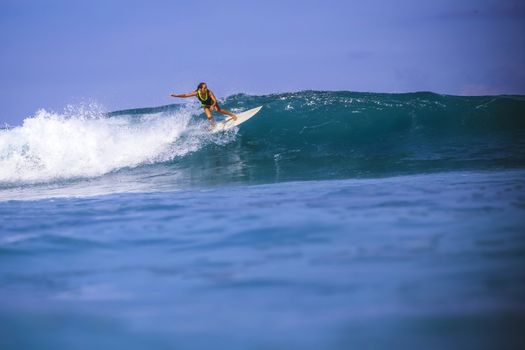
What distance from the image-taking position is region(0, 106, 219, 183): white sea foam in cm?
1199

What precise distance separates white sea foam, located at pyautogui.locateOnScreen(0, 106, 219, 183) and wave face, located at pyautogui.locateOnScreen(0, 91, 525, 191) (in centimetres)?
3

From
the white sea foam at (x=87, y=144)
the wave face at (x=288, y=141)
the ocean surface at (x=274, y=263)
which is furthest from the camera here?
the white sea foam at (x=87, y=144)

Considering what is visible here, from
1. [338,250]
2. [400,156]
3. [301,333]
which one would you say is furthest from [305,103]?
[301,333]

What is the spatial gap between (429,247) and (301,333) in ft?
4.44

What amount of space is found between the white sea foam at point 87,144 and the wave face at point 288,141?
3 cm

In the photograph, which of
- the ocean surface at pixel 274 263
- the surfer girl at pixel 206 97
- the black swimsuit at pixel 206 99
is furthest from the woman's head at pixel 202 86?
the ocean surface at pixel 274 263

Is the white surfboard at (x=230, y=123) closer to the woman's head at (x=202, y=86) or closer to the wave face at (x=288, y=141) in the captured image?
the wave face at (x=288, y=141)

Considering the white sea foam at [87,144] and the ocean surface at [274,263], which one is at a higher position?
the white sea foam at [87,144]

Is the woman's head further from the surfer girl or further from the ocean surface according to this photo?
the ocean surface

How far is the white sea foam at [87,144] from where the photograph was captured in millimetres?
11992

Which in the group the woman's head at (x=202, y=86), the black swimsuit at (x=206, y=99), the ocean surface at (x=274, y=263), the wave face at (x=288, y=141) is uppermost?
the woman's head at (x=202, y=86)

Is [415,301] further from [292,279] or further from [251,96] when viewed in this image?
[251,96]

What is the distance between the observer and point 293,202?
5.29 m

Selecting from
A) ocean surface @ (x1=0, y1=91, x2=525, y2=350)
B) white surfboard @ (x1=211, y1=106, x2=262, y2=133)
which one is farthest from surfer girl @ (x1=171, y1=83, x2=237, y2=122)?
ocean surface @ (x1=0, y1=91, x2=525, y2=350)
